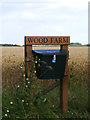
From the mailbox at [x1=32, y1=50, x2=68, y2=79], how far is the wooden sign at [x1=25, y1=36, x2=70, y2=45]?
8.9 inches

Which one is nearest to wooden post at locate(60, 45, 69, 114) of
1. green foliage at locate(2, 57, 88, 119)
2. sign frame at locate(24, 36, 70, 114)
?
sign frame at locate(24, 36, 70, 114)

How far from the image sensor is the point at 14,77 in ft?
16.3

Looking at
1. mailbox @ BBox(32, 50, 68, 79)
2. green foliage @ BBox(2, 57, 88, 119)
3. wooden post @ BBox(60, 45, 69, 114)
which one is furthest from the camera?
wooden post @ BBox(60, 45, 69, 114)

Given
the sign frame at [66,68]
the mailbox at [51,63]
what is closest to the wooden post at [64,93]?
the sign frame at [66,68]

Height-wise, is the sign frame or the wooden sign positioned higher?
the wooden sign

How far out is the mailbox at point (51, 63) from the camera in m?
3.94

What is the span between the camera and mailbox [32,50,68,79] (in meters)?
3.94

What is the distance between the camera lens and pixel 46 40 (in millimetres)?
4191

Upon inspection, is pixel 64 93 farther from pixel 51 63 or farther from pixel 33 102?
pixel 51 63

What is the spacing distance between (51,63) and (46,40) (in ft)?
1.53

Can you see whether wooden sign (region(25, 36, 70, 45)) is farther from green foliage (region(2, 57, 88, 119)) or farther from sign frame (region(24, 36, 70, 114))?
green foliage (region(2, 57, 88, 119))

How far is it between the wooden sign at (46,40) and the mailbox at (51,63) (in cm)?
23

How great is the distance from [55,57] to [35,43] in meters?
0.46

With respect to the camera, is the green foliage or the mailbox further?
the green foliage
